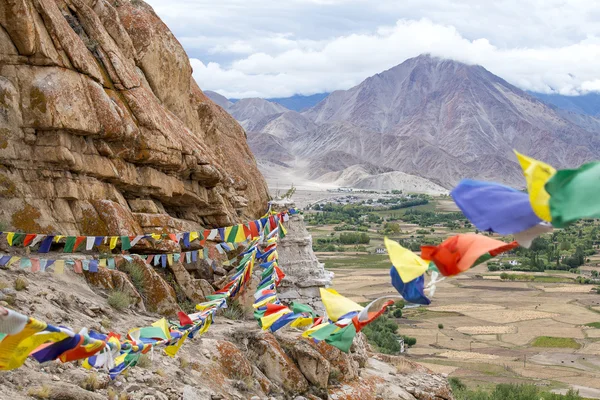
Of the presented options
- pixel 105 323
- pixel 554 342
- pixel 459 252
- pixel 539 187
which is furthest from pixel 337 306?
pixel 554 342

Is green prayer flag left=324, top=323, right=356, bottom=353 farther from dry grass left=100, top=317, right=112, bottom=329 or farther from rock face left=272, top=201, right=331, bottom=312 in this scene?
rock face left=272, top=201, right=331, bottom=312

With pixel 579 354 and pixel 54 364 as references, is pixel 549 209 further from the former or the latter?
pixel 579 354

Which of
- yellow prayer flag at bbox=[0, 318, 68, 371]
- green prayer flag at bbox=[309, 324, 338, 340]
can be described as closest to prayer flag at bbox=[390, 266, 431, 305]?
green prayer flag at bbox=[309, 324, 338, 340]

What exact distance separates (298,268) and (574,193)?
44.7 feet

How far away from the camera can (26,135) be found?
16.5 metres

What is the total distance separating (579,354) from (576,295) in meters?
22.3

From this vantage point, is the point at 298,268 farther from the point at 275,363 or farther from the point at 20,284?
the point at 20,284

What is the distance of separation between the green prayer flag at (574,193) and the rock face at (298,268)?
13.2m

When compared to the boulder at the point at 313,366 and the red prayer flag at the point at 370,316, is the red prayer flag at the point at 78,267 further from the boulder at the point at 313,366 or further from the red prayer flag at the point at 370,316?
the red prayer flag at the point at 370,316

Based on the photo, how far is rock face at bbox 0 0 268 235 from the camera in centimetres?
1634

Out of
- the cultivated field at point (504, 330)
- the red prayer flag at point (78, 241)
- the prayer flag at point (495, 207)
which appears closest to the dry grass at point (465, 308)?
the cultivated field at point (504, 330)

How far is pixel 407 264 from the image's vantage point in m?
6.44

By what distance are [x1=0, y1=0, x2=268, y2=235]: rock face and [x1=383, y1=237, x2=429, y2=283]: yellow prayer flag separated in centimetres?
1164

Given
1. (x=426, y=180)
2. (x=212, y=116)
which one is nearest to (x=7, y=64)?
(x=212, y=116)
